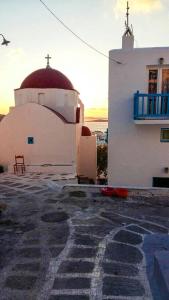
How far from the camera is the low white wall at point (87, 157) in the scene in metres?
19.5

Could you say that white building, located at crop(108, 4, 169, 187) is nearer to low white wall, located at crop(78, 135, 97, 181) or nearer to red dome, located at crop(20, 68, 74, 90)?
low white wall, located at crop(78, 135, 97, 181)

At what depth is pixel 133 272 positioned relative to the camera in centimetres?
405

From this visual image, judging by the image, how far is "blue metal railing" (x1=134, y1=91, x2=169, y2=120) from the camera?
10617 millimetres

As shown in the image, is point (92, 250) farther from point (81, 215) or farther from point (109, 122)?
point (109, 122)

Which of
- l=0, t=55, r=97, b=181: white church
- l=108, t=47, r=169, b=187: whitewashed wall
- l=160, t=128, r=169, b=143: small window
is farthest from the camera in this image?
l=0, t=55, r=97, b=181: white church

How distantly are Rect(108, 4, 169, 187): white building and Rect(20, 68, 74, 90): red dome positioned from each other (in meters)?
8.45

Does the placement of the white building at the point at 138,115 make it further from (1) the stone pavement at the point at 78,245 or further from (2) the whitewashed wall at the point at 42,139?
(2) the whitewashed wall at the point at 42,139

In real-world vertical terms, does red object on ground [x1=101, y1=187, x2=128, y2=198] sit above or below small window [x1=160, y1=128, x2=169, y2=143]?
below

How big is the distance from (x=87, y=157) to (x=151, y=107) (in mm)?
9745

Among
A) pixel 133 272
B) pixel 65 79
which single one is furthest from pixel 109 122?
pixel 65 79

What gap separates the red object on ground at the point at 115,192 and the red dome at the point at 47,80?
1260cm

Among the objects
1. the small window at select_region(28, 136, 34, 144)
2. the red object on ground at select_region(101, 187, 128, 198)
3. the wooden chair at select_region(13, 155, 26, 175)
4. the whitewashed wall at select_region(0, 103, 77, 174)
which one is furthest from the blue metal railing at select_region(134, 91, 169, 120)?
the wooden chair at select_region(13, 155, 26, 175)

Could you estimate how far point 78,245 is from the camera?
16.2 ft

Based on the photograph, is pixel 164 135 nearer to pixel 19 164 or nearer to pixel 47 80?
pixel 19 164
